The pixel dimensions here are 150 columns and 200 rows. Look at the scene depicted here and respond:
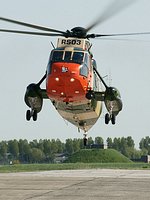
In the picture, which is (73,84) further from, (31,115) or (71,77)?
(31,115)

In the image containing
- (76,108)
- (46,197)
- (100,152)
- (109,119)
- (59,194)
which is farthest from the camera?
(100,152)

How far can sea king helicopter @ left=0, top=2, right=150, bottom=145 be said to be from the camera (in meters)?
31.1

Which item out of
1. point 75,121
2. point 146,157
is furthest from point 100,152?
point 75,121

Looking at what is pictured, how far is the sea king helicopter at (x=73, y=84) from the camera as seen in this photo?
3106 cm

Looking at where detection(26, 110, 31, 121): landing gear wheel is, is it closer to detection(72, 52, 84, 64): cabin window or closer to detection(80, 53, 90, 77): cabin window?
detection(80, 53, 90, 77): cabin window

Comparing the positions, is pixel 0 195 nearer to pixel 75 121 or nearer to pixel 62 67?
pixel 62 67

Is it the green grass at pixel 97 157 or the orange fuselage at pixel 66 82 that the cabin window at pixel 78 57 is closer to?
the orange fuselage at pixel 66 82

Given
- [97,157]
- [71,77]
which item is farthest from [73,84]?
[97,157]

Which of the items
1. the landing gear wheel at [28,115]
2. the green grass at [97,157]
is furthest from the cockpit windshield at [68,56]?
the green grass at [97,157]

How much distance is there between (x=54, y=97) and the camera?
32094mm

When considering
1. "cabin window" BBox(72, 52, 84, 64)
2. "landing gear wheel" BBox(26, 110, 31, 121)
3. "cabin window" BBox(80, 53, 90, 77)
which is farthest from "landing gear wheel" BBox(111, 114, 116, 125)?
"cabin window" BBox(72, 52, 84, 64)

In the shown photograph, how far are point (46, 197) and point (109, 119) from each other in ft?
38.1

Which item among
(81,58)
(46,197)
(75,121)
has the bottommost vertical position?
(46,197)

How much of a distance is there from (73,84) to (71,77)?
0.47 meters
